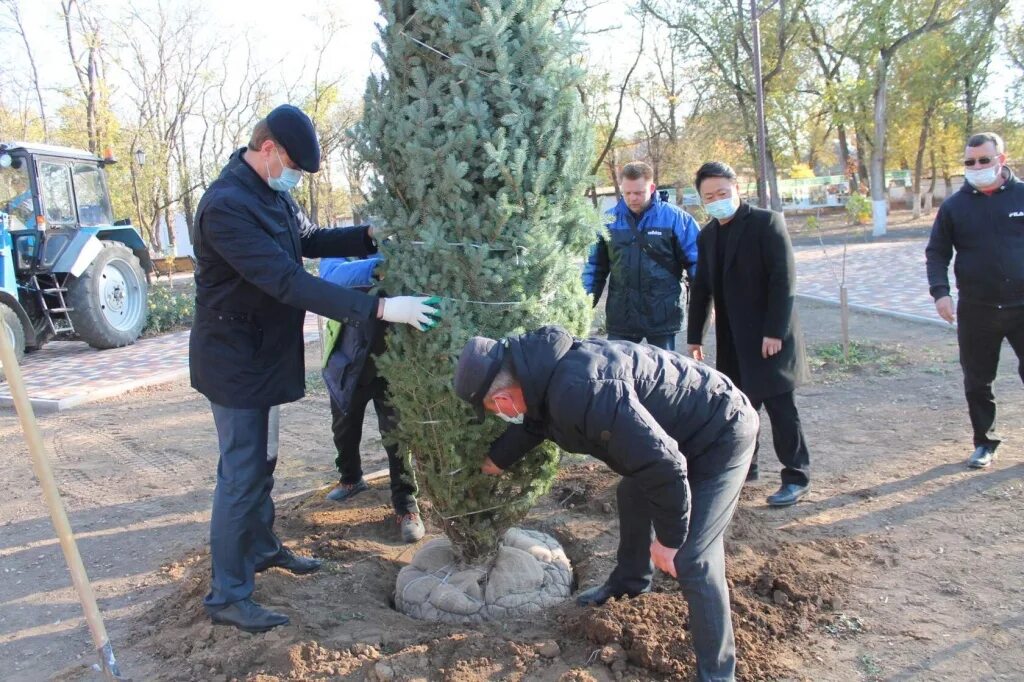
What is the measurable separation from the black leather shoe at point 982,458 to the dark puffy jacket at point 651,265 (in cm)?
192

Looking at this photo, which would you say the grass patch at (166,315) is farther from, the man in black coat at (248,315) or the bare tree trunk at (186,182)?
the bare tree trunk at (186,182)

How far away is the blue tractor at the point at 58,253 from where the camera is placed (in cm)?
1081

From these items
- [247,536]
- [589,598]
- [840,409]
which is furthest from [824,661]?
[840,409]

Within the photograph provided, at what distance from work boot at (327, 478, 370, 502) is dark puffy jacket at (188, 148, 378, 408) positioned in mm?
Answer: 1544

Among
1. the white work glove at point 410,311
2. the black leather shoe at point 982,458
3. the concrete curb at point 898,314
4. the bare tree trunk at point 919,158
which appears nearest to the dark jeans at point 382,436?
the white work glove at point 410,311

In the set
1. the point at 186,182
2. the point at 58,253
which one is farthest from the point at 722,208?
the point at 186,182

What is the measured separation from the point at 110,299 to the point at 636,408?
38.1 ft

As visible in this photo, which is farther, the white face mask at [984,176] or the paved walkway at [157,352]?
the paved walkway at [157,352]

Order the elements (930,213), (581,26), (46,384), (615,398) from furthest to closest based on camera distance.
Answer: (930,213) → (46,384) → (581,26) → (615,398)

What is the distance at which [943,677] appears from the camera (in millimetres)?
2736

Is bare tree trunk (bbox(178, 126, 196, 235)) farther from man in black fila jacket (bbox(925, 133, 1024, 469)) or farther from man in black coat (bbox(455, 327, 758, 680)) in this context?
man in black coat (bbox(455, 327, 758, 680))

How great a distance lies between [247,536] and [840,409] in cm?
479

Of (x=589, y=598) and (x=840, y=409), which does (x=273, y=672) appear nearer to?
(x=589, y=598)

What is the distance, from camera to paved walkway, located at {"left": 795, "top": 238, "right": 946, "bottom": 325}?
10.7 m
